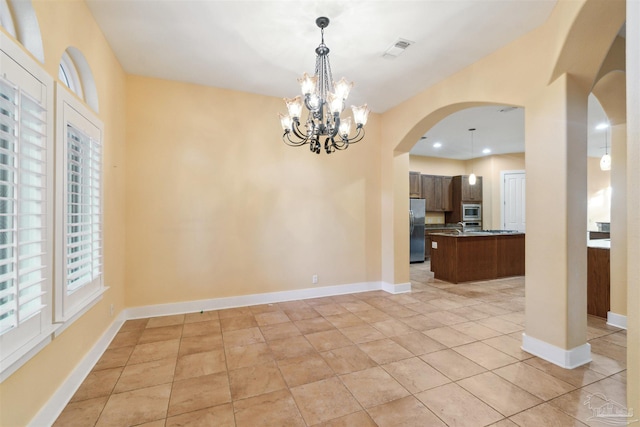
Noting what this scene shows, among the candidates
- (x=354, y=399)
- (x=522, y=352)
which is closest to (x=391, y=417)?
(x=354, y=399)

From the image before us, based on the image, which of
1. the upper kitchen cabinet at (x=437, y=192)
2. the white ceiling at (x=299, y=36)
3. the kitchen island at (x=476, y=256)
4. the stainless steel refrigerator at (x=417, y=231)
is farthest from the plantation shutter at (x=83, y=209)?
the upper kitchen cabinet at (x=437, y=192)

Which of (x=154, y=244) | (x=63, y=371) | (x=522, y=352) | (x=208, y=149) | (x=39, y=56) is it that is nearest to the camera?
(x=39, y=56)

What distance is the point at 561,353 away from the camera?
97.2 inches

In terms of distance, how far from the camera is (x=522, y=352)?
2732mm

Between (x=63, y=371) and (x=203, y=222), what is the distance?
2180 mm

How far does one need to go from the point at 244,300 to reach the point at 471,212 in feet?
24.3

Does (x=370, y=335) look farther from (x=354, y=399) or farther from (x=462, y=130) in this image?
(x=462, y=130)

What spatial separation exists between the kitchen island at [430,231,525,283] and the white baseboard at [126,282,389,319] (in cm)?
169

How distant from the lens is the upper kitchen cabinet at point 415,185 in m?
8.20

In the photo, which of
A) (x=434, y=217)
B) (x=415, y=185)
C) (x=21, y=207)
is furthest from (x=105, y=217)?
(x=434, y=217)

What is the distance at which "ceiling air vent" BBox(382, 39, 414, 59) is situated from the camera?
2893 millimetres

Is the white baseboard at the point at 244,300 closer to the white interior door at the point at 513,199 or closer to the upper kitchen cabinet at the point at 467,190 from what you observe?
the upper kitchen cabinet at the point at 467,190

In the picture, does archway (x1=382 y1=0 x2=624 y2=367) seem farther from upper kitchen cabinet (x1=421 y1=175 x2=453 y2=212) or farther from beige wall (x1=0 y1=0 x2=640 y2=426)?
upper kitchen cabinet (x1=421 y1=175 x2=453 y2=212)

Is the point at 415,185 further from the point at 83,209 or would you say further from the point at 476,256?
the point at 83,209
